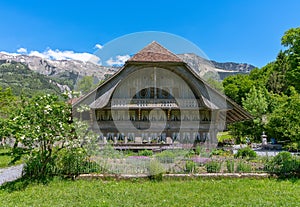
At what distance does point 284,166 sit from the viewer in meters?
9.80

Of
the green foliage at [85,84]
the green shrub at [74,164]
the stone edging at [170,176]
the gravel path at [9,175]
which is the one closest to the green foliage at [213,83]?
the green foliage at [85,84]

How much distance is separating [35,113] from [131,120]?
29.9ft

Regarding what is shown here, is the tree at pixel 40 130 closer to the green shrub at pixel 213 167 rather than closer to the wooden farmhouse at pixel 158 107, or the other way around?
the green shrub at pixel 213 167

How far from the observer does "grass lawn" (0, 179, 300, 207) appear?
22.6 ft

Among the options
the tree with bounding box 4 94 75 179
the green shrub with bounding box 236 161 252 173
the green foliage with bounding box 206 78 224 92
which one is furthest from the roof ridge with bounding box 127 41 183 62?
the green shrub with bounding box 236 161 252 173

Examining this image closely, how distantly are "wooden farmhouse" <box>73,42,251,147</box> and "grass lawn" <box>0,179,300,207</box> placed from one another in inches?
314

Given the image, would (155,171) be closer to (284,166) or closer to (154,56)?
(284,166)

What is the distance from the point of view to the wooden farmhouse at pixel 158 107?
16.9m

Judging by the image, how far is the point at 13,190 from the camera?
27.3 ft

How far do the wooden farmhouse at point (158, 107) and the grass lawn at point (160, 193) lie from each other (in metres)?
7.96

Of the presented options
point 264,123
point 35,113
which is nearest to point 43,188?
point 35,113

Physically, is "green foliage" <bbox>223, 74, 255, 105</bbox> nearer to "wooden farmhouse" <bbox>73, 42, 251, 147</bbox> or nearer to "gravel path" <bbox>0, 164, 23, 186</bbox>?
"wooden farmhouse" <bbox>73, 42, 251, 147</bbox>

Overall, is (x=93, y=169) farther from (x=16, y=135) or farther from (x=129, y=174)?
(x=16, y=135)

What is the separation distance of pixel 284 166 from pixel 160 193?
17.5ft
